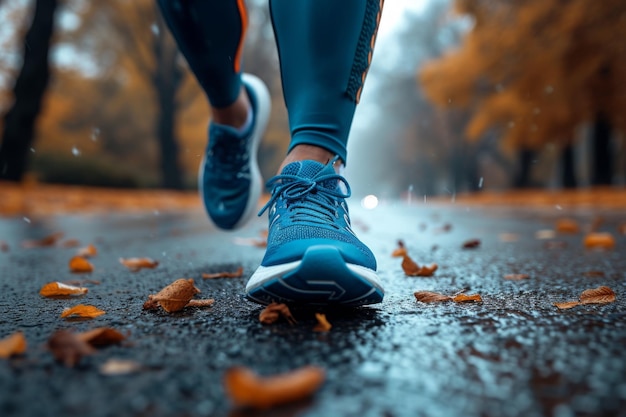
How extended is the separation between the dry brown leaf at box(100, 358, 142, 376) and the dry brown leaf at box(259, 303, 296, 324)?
0.27 metres

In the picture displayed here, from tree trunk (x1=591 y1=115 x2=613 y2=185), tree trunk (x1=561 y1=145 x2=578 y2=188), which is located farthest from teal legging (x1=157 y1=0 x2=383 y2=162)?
tree trunk (x1=561 y1=145 x2=578 y2=188)

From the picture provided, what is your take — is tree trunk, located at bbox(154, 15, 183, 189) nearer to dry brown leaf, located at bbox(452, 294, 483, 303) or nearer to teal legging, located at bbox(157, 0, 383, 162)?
teal legging, located at bbox(157, 0, 383, 162)

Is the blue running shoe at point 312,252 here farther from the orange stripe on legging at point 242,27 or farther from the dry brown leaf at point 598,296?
the orange stripe on legging at point 242,27

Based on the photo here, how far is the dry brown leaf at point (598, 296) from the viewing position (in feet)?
3.52

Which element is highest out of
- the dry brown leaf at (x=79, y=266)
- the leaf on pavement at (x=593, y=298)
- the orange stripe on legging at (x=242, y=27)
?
the orange stripe on legging at (x=242, y=27)

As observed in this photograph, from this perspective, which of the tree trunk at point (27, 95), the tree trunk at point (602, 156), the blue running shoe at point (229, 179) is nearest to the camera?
the blue running shoe at point (229, 179)

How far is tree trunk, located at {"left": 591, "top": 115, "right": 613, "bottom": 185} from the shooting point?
1270cm

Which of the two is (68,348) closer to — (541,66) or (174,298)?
(174,298)

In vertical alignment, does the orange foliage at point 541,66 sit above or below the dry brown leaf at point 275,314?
above

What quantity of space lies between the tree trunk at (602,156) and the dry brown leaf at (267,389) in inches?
552

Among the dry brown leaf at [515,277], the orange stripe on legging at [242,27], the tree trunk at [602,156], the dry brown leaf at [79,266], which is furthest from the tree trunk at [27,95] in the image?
the tree trunk at [602,156]

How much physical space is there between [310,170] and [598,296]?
71 centimetres

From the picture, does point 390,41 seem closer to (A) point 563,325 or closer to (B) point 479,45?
(B) point 479,45

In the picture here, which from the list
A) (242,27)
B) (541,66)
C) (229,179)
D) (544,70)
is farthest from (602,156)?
(242,27)
